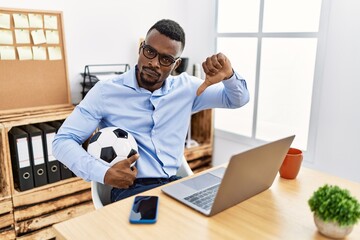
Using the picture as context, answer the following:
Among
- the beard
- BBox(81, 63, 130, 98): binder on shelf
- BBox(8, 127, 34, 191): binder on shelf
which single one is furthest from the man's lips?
BBox(8, 127, 34, 191): binder on shelf

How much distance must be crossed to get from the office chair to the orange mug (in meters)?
0.51

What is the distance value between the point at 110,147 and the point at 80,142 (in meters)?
0.19

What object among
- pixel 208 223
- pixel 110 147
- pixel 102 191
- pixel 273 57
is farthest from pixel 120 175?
pixel 273 57

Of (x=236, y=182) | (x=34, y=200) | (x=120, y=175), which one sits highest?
(x=236, y=182)

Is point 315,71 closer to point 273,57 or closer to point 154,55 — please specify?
point 273,57

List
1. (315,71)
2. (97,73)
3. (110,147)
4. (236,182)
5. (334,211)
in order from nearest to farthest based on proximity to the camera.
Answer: (334,211) < (236,182) < (110,147) < (315,71) < (97,73)

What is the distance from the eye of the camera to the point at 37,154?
193cm

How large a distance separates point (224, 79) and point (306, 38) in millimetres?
1131

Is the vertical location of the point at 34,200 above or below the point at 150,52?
below

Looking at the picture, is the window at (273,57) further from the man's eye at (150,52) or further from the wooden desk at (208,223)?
the wooden desk at (208,223)

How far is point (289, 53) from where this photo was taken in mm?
2346

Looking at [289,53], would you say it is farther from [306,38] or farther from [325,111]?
[325,111]

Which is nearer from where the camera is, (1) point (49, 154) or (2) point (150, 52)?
(2) point (150, 52)

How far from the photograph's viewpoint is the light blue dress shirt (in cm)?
139
